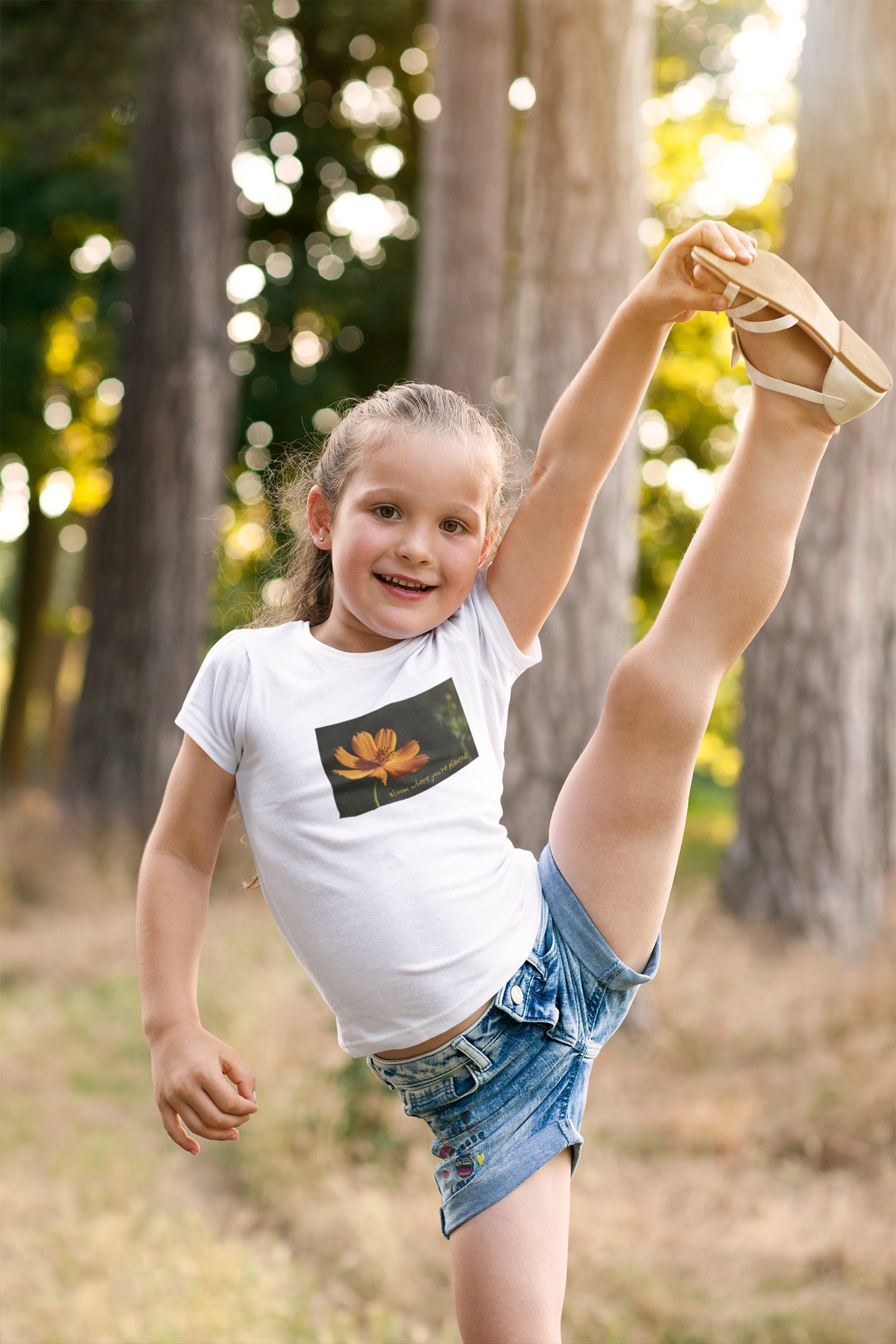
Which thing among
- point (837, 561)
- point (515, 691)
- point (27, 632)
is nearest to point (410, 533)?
point (515, 691)

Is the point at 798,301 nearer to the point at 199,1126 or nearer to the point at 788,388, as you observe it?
the point at 788,388

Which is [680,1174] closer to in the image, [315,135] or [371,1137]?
[371,1137]

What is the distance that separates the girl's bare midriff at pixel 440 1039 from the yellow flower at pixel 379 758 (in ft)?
1.17

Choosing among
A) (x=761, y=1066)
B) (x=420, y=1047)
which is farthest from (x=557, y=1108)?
(x=761, y=1066)

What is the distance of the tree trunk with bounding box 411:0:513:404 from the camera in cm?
826

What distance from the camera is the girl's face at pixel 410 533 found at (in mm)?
1813

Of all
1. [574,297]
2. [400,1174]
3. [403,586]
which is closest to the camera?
[403,586]

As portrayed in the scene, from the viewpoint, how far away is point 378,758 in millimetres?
1792

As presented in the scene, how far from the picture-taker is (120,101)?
8.34m

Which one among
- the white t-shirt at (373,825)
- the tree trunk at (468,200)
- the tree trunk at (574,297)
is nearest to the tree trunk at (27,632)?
the tree trunk at (468,200)

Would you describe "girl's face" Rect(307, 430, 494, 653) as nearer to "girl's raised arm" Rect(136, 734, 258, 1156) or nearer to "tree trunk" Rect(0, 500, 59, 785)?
"girl's raised arm" Rect(136, 734, 258, 1156)

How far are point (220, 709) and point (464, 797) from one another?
1.28 ft

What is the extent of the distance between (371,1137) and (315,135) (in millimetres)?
10885

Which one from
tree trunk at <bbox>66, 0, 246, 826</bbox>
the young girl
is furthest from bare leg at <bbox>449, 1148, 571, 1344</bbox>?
tree trunk at <bbox>66, 0, 246, 826</bbox>
